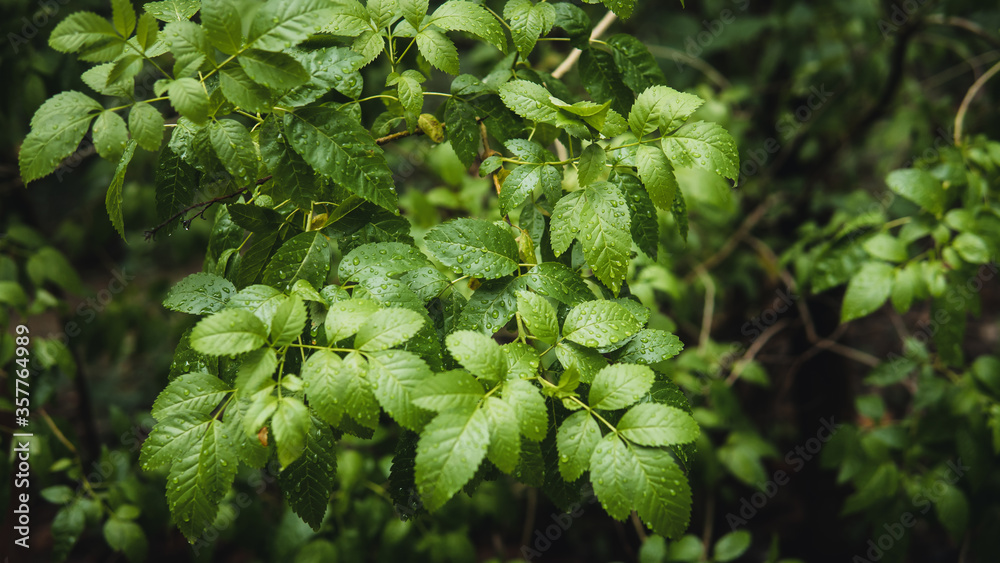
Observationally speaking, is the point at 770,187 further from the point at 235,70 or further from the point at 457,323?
the point at 235,70

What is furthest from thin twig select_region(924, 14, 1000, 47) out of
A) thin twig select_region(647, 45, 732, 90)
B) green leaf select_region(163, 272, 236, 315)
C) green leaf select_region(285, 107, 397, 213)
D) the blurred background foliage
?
green leaf select_region(163, 272, 236, 315)

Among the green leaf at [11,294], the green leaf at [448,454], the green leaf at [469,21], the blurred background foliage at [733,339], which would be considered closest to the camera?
the green leaf at [448,454]

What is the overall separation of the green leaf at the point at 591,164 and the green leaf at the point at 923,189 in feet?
4.27

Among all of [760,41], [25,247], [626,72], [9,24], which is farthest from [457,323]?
[760,41]

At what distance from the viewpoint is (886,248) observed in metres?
1.84

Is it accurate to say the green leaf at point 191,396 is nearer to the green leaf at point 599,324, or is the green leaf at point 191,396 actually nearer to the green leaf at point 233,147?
the green leaf at point 233,147

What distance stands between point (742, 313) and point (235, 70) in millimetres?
3634

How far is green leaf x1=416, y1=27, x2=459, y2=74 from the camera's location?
1.16 metres

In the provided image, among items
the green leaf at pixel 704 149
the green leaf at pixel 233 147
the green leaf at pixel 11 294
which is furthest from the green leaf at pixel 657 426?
the green leaf at pixel 11 294

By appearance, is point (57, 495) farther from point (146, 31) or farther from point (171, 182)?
point (146, 31)

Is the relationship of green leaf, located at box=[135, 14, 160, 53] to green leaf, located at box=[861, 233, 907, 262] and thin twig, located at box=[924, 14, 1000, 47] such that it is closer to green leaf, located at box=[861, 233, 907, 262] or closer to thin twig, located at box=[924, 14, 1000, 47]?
green leaf, located at box=[861, 233, 907, 262]

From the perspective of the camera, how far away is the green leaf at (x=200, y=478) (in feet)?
3.12

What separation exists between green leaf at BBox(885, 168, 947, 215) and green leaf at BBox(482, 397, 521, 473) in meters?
1.65

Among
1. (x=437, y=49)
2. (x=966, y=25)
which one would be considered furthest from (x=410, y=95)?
(x=966, y=25)
